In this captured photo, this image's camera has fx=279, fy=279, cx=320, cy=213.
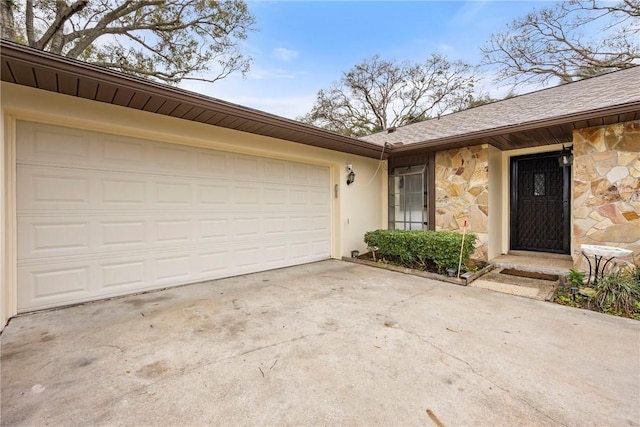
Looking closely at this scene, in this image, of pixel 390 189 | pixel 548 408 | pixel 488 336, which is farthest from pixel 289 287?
pixel 390 189

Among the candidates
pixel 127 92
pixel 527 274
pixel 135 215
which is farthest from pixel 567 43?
pixel 135 215

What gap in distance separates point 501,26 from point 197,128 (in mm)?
13061

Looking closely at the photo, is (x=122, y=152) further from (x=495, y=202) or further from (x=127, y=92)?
(x=495, y=202)

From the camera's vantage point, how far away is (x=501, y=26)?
11234mm

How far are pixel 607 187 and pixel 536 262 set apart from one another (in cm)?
173

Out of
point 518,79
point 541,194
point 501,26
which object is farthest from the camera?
point 518,79

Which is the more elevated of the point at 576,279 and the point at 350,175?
the point at 350,175

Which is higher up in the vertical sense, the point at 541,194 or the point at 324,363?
the point at 541,194

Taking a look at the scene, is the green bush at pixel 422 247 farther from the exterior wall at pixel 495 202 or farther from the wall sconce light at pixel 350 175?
the wall sconce light at pixel 350 175

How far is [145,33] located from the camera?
8.80 meters

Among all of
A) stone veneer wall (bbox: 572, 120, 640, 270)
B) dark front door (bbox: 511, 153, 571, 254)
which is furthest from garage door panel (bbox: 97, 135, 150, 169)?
dark front door (bbox: 511, 153, 571, 254)

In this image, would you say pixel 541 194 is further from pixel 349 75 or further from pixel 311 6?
pixel 349 75

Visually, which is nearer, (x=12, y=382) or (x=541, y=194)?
(x=12, y=382)

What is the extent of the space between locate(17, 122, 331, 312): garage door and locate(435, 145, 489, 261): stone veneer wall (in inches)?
133
